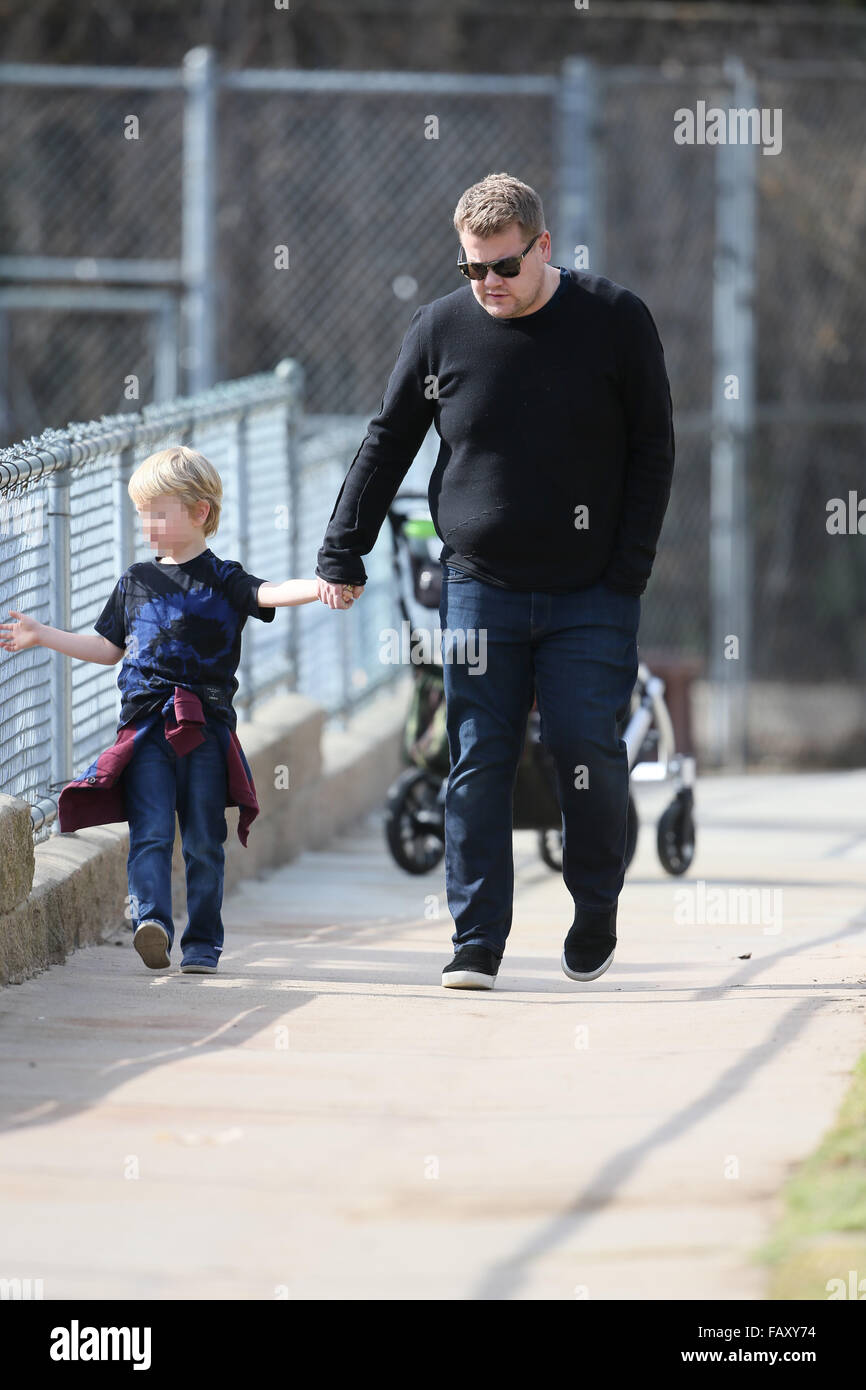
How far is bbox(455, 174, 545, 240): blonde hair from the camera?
14.8 feet

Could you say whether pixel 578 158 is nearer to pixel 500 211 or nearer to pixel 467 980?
pixel 500 211

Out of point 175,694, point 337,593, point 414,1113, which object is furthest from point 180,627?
point 414,1113

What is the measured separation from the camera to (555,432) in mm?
4645

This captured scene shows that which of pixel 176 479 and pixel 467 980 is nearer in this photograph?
pixel 467 980

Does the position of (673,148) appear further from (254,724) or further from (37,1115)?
(37,1115)

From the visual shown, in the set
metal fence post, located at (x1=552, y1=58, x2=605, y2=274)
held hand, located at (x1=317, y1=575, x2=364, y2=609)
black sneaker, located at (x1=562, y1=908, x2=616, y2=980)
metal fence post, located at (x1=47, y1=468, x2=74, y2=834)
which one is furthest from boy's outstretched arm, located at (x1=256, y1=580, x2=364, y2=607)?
metal fence post, located at (x1=552, y1=58, x2=605, y2=274)

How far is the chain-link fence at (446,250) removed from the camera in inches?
527

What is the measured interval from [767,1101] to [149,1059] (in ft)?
3.79

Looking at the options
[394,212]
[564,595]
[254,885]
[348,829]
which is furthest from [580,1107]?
[394,212]

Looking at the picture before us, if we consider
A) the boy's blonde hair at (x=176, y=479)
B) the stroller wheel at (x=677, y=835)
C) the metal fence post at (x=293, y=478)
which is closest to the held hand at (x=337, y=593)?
the boy's blonde hair at (x=176, y=479)

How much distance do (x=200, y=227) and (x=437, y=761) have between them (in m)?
4.45

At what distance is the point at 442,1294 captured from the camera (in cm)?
277

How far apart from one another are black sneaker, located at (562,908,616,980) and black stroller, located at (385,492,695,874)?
6.10 ft

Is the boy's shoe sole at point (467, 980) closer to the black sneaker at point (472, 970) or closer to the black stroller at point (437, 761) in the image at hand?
the black sneaker at point (472, 970)
